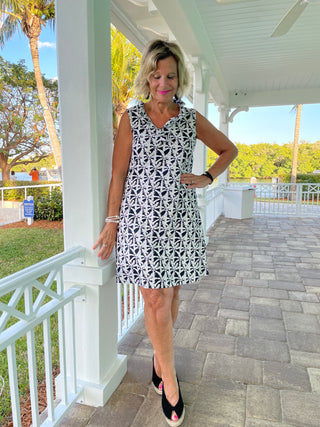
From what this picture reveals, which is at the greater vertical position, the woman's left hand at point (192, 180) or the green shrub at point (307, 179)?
the woman's left hand at point (192, 180)

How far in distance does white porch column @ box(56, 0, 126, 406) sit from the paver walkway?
23 centimetres

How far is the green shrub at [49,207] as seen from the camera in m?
4.82

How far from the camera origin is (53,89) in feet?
20.4

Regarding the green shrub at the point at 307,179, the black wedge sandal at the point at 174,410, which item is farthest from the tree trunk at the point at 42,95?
the green shrub at the point at 307,179

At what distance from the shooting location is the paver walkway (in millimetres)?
1478

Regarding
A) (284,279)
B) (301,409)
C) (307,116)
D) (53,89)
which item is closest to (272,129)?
(307,116)

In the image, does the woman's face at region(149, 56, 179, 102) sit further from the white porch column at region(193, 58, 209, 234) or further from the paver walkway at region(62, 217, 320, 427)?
the white porch column at region(193, 58, 209, 234)

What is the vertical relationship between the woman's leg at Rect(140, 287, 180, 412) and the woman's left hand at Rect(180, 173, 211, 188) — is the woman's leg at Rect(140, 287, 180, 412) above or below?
below

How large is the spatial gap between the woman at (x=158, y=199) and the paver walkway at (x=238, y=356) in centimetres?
22

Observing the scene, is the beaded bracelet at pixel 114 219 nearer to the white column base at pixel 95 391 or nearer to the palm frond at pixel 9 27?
the white column base at pixel 95 391

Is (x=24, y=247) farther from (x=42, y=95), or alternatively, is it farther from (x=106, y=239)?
(x=106, y=239)

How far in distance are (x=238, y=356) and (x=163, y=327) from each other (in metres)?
0.85

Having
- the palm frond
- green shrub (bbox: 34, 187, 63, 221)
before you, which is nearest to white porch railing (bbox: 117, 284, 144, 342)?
green shrub (bbox: 34, 187, 63, 221)

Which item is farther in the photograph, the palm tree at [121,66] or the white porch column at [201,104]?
the palm tree at [121,66]
